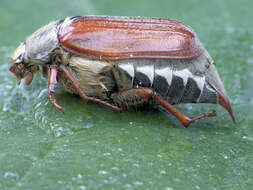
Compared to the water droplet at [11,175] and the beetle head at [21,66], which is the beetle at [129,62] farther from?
the water droplet at [11,175]

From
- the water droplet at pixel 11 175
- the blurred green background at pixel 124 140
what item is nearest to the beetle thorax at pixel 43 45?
the blurred green background at pixel 124 140

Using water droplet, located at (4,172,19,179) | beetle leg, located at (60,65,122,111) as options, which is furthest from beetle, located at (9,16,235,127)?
water droplet, located at (4,172,19,179)

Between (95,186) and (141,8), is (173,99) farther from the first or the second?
(141,8)

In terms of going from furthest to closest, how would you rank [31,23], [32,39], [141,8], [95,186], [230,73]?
[141,8]
[31,23]
[230,73]
[32,39]
[95,186]

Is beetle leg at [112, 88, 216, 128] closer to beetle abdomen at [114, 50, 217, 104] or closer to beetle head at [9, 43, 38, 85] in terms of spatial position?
beetle abdomen at [114, 50, 217, 104]

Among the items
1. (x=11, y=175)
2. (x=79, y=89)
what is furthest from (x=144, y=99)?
(x=11, y=175)

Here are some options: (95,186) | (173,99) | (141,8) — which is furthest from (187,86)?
(141,8)

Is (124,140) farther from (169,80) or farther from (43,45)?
(43,45)
